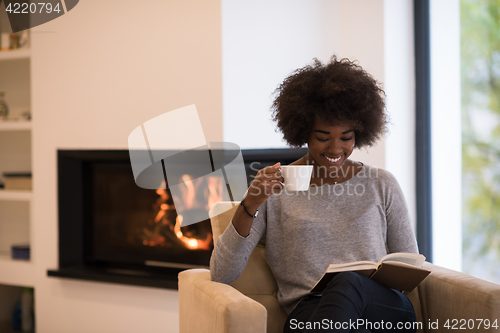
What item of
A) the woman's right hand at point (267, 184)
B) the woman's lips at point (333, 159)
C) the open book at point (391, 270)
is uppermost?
the woman's lips at point (333, 159)

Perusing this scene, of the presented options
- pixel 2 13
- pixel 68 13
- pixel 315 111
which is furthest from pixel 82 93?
pixel 315 111

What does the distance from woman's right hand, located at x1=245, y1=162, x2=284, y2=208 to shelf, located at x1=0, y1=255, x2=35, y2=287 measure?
1984 millimetres

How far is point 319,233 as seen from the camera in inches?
57.6

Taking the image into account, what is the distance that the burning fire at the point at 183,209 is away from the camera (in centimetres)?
239

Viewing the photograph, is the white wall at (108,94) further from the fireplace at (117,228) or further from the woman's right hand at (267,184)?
the woman's right hand at (267,184)

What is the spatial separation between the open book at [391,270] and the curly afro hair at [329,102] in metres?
0.46

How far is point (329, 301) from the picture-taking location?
118cm

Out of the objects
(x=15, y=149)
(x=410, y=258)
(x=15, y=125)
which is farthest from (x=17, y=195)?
(x=410, y=258)

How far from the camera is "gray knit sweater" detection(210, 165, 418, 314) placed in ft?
4.71

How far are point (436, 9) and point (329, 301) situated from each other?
1921 millimetres

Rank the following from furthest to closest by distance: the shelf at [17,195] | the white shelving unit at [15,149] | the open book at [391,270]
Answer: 1. the white shelving unit at [15,149]
2. the shelf at [17,195]
3. the open book at [391,270]

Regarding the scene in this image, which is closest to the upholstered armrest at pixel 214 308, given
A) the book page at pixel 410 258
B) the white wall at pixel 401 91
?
the book page at pixel 410 258

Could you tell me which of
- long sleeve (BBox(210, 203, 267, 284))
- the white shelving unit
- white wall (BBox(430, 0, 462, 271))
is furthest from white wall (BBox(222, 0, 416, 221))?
→ the white shelving unit

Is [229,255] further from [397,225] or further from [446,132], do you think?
[446,132]
